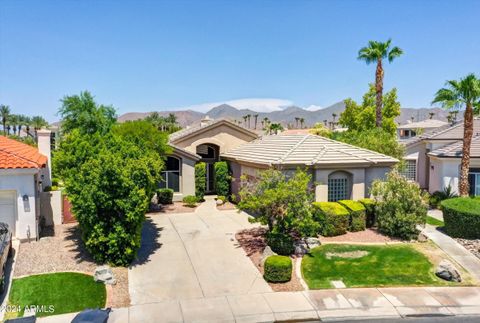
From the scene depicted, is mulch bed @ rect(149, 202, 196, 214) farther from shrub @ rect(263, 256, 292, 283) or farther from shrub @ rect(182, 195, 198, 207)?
shrub @ rect(263, 256, 292, 283)

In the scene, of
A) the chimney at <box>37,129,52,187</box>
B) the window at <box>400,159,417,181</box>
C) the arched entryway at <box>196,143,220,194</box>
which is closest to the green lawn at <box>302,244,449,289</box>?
the arched entryway at <box>196,143,220,194</box>

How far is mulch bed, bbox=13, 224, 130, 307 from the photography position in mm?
13741

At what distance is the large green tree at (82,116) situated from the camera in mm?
Answer: 27812

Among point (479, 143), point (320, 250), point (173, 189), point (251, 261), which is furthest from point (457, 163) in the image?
point (173, 189)

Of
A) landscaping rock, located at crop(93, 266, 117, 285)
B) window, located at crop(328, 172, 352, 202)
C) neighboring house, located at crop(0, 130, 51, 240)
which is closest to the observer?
landscaping rock, located at crop(93, 266, 117, 285)

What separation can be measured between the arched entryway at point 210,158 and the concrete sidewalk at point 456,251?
1745 cm

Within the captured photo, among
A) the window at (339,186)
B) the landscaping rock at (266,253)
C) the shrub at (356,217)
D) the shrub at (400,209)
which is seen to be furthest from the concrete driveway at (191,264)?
the shrub at (400,209)

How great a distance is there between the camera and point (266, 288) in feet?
46.3

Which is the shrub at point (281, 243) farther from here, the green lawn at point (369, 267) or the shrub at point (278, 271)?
the shrub at point (278, 271)

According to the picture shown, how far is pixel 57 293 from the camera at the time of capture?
13.1 metres

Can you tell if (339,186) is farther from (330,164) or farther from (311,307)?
(311,307)

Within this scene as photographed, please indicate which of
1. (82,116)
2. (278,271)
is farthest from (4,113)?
(278,271)

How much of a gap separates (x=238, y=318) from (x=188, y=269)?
4284 millimetres

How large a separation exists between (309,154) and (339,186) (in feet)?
8.78
